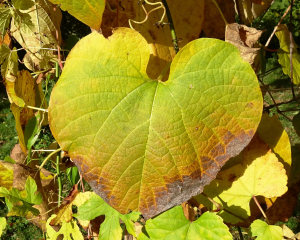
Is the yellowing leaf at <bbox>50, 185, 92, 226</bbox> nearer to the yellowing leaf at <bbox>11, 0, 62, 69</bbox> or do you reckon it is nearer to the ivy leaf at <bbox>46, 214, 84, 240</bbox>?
the ivy leaf at <bbox>46, 214, 84, 240</bbox>

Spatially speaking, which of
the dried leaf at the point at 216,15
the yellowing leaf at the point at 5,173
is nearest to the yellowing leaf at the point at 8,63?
the yellowing leaf at the point at 5,173

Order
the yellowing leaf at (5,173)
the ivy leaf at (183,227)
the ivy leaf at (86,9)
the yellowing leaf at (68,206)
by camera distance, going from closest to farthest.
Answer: the ivy leaf at (86,9) → the ivy leaf at (183,227) → the yellowing leaf at (68,206) → the yellowing leaf at (5,173)

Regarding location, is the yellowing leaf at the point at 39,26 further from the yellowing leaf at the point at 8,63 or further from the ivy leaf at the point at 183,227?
the ivy leaf at the point at 183,227

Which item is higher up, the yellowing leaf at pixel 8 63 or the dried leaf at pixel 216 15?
the dried leaf at pixel 216 15

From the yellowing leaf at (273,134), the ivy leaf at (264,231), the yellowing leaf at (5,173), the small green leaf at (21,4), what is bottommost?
the yellowing leaf at (5,173)

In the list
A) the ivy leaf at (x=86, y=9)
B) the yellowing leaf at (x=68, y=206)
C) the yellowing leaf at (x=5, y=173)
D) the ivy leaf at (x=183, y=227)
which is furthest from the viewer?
the yellowing leaf at (x=5, y=173)

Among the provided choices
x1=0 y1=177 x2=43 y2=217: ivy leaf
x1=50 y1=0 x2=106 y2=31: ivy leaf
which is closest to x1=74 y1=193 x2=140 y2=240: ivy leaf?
x1=0 y1=177 x2=43 y2=217: ivy leaf
